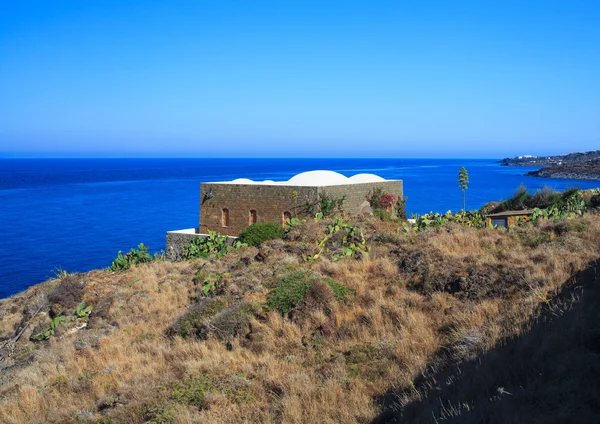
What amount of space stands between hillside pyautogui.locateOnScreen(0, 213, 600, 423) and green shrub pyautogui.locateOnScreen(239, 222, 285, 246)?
286 inches

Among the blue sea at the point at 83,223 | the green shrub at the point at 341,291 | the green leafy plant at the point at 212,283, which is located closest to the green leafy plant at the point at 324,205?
the green leafy plant at the point at 212,283

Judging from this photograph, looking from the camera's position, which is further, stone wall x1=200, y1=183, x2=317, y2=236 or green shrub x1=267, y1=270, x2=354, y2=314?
stone wall x1=200, y1=183, x2=317, y2=236

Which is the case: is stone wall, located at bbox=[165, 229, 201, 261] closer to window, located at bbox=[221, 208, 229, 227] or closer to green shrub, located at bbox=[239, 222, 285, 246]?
window, located at bbox=[221, 208, 229, 227]

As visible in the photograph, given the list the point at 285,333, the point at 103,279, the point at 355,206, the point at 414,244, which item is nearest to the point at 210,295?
the point at 285,333

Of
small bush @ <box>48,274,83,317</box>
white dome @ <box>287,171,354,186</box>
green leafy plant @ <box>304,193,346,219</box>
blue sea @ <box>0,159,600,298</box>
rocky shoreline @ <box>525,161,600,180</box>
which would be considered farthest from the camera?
rocky shoreline @ <box>525,161,600,180</box>

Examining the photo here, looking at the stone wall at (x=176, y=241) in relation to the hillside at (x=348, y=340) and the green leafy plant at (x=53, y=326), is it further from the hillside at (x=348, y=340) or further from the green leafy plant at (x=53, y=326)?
the green leafy plant at (x=53, y=326)

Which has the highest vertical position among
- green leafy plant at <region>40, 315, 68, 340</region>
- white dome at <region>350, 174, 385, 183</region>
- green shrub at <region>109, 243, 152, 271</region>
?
white dome at <region>350, 174, 385, 183</region>

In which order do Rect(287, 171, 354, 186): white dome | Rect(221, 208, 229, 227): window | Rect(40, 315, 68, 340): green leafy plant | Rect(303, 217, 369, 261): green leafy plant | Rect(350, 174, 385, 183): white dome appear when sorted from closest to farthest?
Rect(303, 217, 369, 261): green leafy plant → Rect(40, 315, 68, 340): green leafy plant → Rect(287, 171, 354, 186): white dome → Rect(221, 208, 229, 227): window → Rect(350, 174, 385, 183): white dome

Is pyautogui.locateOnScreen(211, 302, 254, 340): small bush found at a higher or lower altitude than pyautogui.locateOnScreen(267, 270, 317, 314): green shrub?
lower

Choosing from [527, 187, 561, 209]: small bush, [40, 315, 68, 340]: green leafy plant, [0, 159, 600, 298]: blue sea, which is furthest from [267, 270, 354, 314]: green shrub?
[0, 159, 600, 298]: blue sea

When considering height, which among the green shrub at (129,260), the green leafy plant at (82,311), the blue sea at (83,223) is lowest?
the blue sea at (83,223)

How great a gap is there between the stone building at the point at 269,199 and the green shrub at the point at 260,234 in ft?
14.3

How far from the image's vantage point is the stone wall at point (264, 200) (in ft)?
92.8

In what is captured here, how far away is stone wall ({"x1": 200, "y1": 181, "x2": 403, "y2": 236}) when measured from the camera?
28.3 meters
